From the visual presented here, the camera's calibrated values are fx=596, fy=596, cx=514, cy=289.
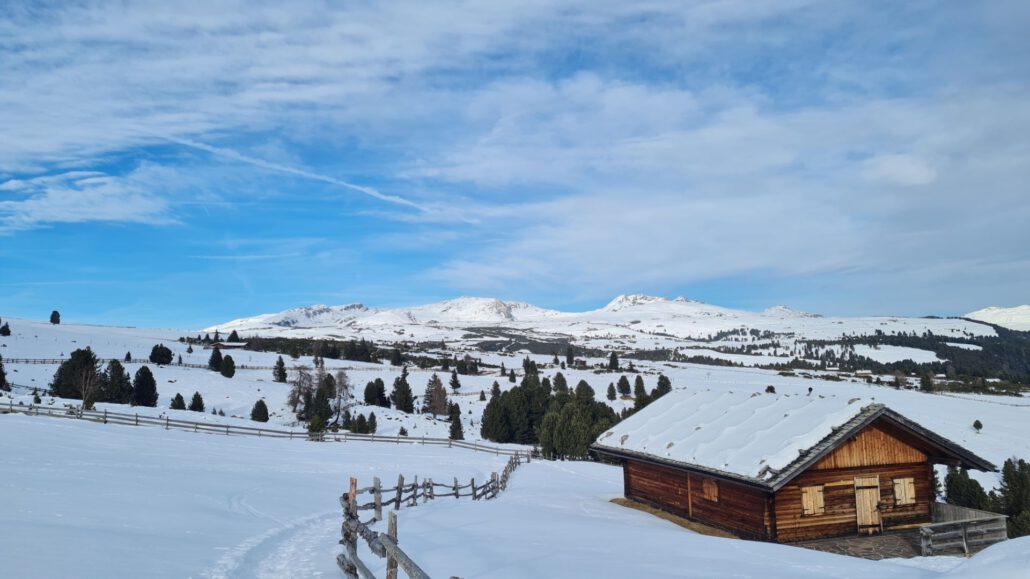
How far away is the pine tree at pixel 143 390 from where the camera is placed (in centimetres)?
6291

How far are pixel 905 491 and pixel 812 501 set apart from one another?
152 inches

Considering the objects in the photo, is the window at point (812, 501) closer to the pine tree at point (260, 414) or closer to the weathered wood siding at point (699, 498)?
the weathered wood siding at point (699, 498)

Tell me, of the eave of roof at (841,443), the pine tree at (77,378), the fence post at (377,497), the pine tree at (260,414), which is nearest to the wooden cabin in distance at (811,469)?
the eave of roof at (841,443)

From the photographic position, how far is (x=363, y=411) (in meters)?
76.8

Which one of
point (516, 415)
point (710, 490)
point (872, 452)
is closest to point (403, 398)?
point (516, 415)

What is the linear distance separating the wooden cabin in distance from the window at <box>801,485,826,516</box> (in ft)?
0.10

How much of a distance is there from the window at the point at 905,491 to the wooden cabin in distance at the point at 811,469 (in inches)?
1.3

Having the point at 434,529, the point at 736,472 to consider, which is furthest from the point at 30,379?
the point at 736,472

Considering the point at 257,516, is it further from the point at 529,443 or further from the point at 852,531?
the point at 529,443

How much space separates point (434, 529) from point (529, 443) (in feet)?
190

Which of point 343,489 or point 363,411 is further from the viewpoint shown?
point 363,411

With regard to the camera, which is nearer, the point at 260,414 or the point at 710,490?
the point at 710,490

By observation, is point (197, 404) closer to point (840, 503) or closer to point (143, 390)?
point (143, 390)

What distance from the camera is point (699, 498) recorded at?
72.1ft
